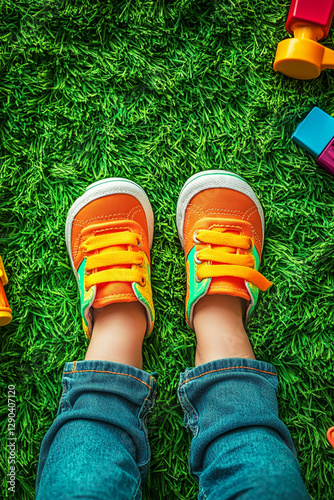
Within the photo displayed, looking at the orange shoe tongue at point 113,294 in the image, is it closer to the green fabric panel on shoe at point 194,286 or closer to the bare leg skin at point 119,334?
the bare leg skin at point 119,334

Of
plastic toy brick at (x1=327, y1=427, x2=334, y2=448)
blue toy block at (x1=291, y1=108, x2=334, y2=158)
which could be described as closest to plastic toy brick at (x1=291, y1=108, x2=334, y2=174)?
blue toy block at (x1=291, y1=108, x2=334, y2=158)

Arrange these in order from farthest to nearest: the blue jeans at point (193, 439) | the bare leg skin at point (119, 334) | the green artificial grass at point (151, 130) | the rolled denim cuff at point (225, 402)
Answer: the green artificial grass at point (151, 130), the bare leg skin at point (119, 334), the rolled denim cuff at point (225, 402), the blue jeans at point (193, 439)

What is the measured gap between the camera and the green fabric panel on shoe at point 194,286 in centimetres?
89

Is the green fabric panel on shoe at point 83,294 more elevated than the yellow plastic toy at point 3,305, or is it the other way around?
the green fabric panel on shoe at point 83,294

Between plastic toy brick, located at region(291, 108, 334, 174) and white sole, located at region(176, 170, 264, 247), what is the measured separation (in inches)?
7.1

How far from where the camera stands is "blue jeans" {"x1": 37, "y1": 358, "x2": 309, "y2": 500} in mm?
610

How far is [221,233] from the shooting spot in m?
0.95

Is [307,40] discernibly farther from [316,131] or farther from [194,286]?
[194,286]

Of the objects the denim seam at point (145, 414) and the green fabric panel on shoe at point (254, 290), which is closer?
the denim seam at point (145, 414)

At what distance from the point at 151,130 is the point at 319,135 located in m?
0.42

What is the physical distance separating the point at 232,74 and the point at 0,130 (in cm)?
61

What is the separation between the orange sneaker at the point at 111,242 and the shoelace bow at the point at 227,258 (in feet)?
0.45

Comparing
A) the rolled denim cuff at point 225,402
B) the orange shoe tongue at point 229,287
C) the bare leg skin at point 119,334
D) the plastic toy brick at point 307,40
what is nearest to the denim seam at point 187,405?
the rolled denim cuff at point 225,402

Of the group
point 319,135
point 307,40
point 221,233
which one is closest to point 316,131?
point 319,135
